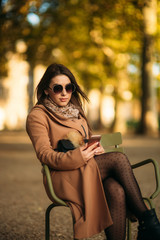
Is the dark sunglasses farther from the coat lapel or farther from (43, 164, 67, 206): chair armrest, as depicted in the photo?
(43, 164, 67, 206): chair armrest

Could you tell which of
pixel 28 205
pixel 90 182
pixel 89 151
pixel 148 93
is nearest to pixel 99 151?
pixel 89 151

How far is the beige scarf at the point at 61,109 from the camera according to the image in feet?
10.1

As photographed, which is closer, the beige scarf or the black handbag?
the black handbag

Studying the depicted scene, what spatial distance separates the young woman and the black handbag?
0.14ft

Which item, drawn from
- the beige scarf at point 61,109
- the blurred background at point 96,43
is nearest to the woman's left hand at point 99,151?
the beige scarf at point 61,109

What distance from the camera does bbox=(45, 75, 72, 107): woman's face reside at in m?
3.14

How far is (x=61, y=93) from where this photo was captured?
3.14m

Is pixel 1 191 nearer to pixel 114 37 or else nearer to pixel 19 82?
pixel 114 37

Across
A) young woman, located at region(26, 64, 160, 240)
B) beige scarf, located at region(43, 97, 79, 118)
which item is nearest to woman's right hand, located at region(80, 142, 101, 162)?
young woman, located at region(26, 64, 160, 240)

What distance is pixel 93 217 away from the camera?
267cm

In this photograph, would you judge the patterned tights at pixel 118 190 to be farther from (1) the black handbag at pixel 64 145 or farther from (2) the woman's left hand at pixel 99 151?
(1) the black handbag at pixel 64 145

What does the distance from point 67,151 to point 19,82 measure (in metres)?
40.7

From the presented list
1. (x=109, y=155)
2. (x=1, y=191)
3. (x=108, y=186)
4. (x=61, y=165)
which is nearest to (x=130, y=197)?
(x=108, y=186)

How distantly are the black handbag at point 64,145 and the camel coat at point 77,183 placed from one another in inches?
2.8
